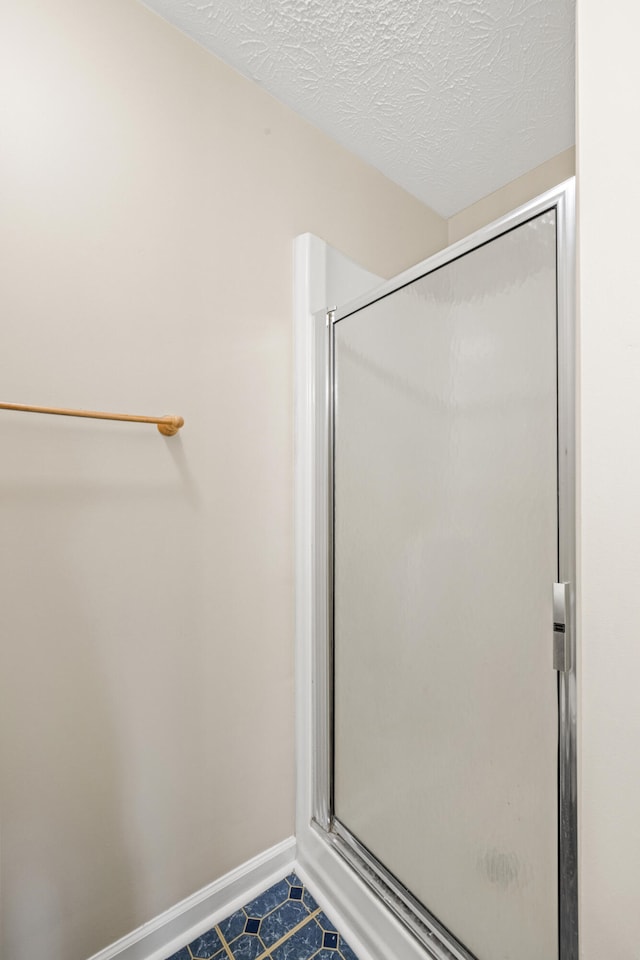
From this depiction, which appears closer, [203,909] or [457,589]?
[457,589]

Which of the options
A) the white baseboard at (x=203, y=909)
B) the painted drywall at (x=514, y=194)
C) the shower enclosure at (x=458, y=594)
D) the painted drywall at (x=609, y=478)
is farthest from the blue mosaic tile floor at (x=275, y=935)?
the painted drywall at (x=514, y=194)

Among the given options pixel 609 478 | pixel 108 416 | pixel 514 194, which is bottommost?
pixel 609 478

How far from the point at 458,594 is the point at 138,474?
0.75 metres

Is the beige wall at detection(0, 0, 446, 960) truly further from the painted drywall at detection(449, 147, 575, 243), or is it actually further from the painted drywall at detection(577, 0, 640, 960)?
the painted drywall at detection(577, 0, 640, 960)

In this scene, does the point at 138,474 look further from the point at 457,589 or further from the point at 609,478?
the point at 609,478

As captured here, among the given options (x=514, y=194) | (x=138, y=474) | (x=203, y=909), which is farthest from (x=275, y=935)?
(x=514, y=194)

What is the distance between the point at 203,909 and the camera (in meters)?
1.14

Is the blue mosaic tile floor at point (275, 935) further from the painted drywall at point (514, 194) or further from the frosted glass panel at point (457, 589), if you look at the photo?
the painted drywall at point (514, 194)

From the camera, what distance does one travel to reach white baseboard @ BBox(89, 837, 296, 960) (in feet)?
3.41

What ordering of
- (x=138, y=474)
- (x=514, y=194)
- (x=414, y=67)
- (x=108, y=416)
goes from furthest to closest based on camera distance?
(x=514, y=194), (x=414, y=67), (x=138, y=474), (x=108, y=416)

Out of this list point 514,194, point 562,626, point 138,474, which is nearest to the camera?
point 562,626

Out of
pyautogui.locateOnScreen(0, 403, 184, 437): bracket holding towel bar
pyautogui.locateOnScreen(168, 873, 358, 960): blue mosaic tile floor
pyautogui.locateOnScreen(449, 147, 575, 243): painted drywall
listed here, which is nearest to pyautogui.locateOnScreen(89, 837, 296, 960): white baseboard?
pyautogui.locateOnScreen(168, 873, 358, 960): blue mosaic tile floor

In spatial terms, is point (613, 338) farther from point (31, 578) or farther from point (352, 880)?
point (352, 880)

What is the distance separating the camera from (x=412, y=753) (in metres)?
1.08
